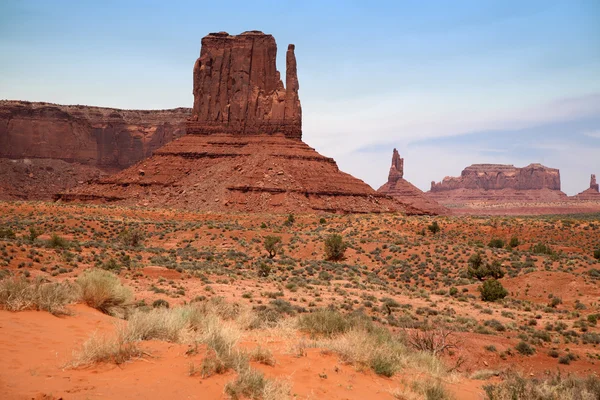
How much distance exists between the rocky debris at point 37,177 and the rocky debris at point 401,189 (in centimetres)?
7650

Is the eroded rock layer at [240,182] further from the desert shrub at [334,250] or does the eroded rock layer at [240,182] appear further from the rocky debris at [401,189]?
the rocky debris at [401,189]

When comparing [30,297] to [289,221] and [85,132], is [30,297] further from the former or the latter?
[85,132]

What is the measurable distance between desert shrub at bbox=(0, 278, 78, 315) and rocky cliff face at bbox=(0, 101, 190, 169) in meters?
108

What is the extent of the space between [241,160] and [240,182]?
20.8 feet

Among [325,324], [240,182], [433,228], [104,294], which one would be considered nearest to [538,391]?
[325,324]

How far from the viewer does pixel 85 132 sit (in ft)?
388

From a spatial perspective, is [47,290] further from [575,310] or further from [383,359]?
[575,310]

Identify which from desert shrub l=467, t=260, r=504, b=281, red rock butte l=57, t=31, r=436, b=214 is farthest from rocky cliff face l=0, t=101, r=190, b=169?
desert shrub l=467, t=260, r=504, b=281

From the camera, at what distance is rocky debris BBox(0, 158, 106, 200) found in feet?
309

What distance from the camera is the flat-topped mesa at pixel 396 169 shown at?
159 meters

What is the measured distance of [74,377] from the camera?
747 centimetres

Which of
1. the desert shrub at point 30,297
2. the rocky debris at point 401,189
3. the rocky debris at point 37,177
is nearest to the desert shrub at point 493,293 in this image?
the desert shrub at point 30,297

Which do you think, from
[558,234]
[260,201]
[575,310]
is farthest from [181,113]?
[575,310]

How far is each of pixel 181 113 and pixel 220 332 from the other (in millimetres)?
122911
